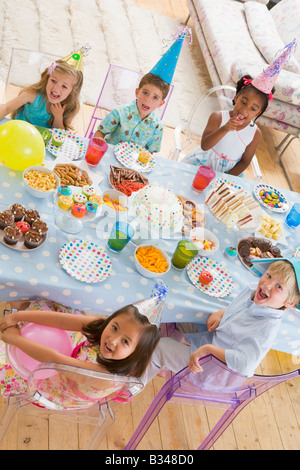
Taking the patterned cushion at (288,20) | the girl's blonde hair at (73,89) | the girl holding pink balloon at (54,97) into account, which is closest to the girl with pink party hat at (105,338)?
the girl holding pink balloon at (54,97)

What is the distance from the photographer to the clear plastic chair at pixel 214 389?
5.40 feet

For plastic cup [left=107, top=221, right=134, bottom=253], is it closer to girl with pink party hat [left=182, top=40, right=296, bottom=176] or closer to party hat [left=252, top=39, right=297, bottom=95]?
girl with pink party hat [left=182, top=40, right=296, bottom=176]

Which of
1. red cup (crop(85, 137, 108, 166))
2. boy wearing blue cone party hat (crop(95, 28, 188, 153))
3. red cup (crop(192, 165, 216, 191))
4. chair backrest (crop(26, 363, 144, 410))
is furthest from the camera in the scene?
boy wearing blue cone party hat (crop(95, 28, 188, 153))

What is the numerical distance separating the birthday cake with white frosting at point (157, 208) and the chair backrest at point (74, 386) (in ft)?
2.62

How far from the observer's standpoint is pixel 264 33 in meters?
4.65

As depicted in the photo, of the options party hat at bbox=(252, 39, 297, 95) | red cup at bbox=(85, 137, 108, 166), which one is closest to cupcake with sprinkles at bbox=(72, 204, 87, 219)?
red cup at bbox=(85, 137, 108, 166)

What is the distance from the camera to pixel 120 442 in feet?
7.00

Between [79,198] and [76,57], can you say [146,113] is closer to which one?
[76,57]

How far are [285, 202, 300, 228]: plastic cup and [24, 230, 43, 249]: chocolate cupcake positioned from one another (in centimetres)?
139

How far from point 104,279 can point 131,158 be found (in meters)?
0.81

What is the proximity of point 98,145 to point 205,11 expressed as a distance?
3.22 metres

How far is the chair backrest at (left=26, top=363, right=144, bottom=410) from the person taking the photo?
1362 mm

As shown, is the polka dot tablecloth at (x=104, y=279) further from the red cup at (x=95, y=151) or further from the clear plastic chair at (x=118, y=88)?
the clear plastic chair at (x=118, y=88)
